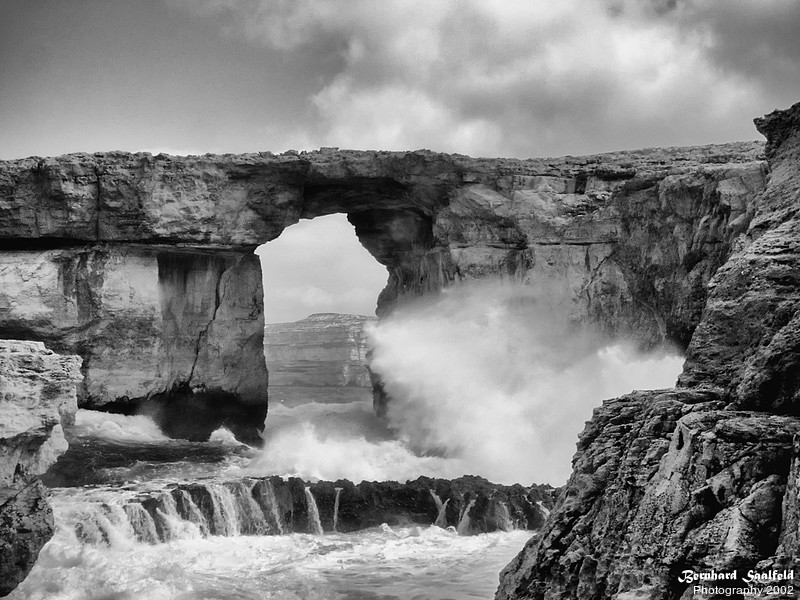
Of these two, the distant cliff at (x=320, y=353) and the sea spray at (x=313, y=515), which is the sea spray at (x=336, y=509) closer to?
the sea spray at (x=313, y=515)

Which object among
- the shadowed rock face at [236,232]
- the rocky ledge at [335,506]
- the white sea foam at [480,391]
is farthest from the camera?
the shadowed rock face at [236,232]

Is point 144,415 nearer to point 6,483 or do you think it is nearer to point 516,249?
point 516,249

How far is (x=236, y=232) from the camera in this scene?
25391mm

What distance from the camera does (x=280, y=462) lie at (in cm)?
2153

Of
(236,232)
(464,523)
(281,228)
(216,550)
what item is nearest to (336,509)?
(464,523)

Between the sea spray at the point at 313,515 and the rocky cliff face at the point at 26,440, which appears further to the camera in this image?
the sea spray at the point at 313,515

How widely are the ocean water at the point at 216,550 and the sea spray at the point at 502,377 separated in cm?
464

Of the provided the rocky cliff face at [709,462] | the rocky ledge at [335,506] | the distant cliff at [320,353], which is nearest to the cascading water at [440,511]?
the rocky ledge at [335,506]

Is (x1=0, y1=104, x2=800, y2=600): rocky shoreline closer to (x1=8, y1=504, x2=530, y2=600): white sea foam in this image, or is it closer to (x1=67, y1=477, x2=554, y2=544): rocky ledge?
(x1=67, y1=477, x2=554, y2=544): rocky ledge

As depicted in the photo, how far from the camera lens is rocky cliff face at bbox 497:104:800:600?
381cm

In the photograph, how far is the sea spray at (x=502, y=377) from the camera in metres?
21.9

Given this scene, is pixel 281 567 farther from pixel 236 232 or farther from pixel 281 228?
pixel 281 228

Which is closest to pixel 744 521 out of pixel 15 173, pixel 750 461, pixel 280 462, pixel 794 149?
pixel 750 461

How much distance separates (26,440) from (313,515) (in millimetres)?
7698
